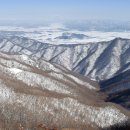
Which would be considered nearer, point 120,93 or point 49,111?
point 49,111

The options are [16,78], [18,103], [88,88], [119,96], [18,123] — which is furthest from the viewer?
[88,88]

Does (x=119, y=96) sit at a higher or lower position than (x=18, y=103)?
lower

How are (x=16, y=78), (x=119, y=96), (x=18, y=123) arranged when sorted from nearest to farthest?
1. (x=18, y=123)
2. (x=16, y=78)
3. (x=119, y=96)

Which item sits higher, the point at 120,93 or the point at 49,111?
the point at 49,111

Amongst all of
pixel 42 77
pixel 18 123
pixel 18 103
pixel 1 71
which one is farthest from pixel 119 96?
pixel 18 123

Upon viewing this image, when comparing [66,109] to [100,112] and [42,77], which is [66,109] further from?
[42,77]

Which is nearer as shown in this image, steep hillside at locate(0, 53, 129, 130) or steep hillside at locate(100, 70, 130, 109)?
steep hillside at locate(0, 53, 129, 130)

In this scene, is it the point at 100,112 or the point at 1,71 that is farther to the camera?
the point at 1,71

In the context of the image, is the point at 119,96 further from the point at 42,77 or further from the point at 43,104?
the point at 43,104

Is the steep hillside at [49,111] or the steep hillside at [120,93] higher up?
the steep hillside at [49,111]

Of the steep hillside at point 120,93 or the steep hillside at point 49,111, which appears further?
the steep hillside at point 120,93

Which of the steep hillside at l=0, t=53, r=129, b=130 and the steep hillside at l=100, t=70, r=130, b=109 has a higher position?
the steep hillside at l=0, t=53, r=129, b=130
